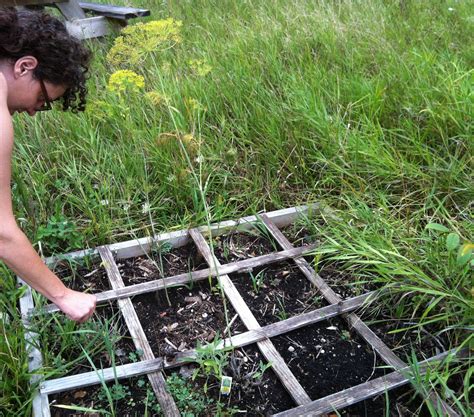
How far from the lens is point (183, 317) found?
2.28m

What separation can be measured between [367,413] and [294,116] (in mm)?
1823

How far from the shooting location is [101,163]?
9.95ft

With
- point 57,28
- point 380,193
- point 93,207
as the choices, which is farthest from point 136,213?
point 380,193

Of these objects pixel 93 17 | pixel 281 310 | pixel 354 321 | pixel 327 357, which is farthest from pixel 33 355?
pixel 93 17

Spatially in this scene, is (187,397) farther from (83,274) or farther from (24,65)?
(24,65)

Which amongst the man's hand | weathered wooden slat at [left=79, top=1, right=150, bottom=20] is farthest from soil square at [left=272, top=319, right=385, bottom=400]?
weathered wooden slat at [left=79, top=1, right=150, bottom=20]

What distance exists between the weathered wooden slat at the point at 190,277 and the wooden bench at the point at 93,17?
8.97 feet

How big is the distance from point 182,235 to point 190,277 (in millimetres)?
333

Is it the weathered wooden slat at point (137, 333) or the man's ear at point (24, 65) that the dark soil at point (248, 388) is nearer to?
the weathered wooden slat at point (137, 333)

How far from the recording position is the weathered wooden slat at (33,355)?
1.80m

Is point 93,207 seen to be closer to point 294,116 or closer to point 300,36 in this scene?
point 294,116

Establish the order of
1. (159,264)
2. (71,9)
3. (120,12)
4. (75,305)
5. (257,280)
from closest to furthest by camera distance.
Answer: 1. (75,305)
2. (257,280)
3. (159,264)
4. (120,12)
5. (71,9)

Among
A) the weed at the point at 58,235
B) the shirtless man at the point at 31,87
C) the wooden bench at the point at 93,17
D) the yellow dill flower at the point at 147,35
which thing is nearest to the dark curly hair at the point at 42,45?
the shirtless man at the point at 31,87


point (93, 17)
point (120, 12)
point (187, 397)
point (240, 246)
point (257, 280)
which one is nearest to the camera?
point (187, 397)
